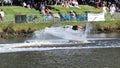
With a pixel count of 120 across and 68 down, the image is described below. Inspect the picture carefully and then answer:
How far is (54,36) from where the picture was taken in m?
47.2

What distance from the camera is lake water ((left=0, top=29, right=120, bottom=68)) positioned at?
103 feet

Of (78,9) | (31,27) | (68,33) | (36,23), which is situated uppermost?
(68,33)

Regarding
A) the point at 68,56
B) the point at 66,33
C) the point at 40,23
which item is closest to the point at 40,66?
the point at 68,56

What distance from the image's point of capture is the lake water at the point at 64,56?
3144 cm

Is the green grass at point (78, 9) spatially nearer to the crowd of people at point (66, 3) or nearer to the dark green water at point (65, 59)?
the crowd of people at point (66, 3)

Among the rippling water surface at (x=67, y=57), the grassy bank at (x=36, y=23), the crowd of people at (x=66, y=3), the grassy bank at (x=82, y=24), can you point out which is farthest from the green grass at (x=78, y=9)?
the rippling water surface at (x=67, y=57)

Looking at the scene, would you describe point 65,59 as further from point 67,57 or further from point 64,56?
point 64,56

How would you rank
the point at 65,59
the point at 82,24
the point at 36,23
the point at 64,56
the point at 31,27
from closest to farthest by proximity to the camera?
the point at 65,59
the point at 64,56
the point at 31,27
the point at 36,23
the point at 82,24

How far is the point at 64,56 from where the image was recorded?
35125 mm

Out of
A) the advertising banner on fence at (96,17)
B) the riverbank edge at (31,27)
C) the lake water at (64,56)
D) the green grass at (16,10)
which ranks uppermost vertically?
the lake water at (64,56)

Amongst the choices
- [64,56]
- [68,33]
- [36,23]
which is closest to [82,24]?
[36,23]

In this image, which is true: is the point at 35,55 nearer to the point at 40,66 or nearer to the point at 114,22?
the point at 40,66

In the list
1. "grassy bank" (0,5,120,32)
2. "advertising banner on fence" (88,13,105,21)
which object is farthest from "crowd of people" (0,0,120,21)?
"advertising banner on fence" (88,13,105,21)

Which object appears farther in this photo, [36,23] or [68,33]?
[36,23]
